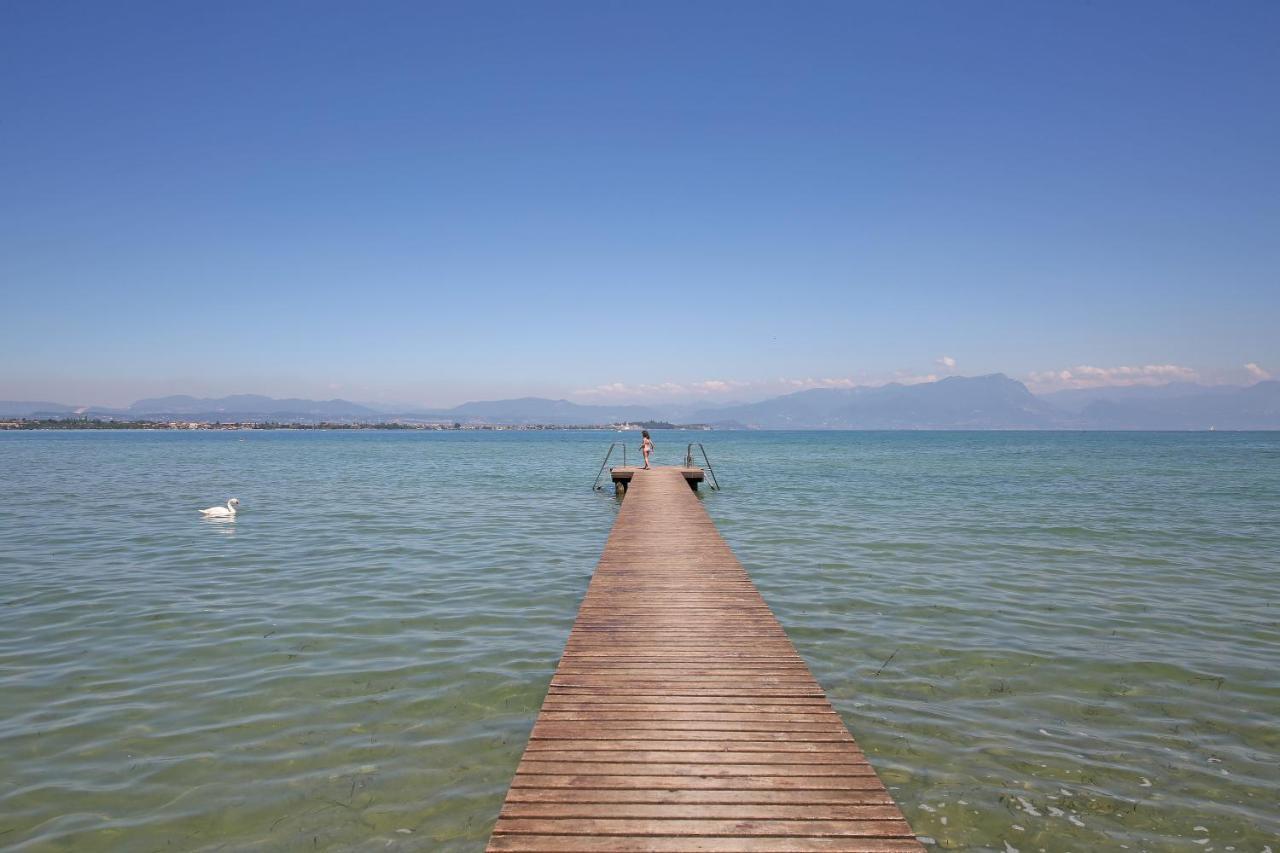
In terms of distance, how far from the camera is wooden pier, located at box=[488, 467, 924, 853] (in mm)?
4180

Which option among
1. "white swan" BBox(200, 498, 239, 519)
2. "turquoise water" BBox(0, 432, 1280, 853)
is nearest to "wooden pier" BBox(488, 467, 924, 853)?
"turquoise water" BBox(0, 432, 1280, 853)

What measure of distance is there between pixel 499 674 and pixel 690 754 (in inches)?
161

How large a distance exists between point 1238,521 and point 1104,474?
2284cm

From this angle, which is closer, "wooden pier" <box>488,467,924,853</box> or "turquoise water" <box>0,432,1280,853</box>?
"wooden pier" <box>488,467,924,853</box>

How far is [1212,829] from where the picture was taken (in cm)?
555

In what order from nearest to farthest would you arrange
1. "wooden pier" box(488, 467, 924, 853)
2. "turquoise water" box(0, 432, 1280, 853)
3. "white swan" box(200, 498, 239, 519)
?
"wooden pier" box(488, 467, 924, 853)
"turquoise water" box(0, 432, 1280, 853)
"white swan" box(200, 498, 239, 519)

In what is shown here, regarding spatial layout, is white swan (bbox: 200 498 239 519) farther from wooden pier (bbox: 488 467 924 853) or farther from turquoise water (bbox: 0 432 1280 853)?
wooden pier (bbox: 488 467 924 853)

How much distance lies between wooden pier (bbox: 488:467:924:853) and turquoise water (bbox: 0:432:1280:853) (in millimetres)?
1076

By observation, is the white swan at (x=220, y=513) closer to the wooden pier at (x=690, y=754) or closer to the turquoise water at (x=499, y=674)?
the turquoise water at (x=499, y=674)

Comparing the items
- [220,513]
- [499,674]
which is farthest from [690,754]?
[220,513]

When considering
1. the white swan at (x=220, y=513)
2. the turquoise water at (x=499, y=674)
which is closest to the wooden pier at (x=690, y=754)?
the turquoise water at (x=499, y=674)

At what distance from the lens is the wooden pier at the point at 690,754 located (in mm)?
4180

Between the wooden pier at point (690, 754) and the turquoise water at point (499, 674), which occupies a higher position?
the wooden pier at point (690, 754)

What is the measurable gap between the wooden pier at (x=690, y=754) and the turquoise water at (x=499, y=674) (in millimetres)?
1076
